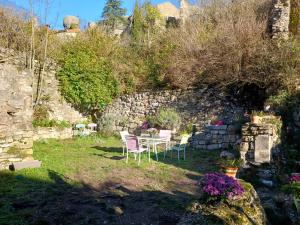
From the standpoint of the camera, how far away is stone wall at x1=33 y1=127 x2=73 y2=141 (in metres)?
12.5

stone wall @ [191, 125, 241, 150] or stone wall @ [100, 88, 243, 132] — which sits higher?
stone wall @ [100, 88, 243, 132]

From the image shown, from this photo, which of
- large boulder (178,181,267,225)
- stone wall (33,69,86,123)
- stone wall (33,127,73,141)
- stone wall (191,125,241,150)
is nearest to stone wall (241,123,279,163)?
stone wall (191,125,241,150)

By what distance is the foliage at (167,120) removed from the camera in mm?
12602

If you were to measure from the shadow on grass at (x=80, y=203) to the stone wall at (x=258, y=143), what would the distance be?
2294 millimetres

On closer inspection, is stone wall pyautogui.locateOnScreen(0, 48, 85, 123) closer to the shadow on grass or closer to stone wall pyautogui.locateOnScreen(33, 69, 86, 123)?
stone wall pyautogui.locateOnScreen(33, 69, 86, 123)

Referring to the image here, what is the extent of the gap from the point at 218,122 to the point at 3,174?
7.52m

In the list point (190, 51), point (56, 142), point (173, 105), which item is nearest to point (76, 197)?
point (56, 142)

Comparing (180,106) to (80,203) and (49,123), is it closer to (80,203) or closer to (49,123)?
(49,123)

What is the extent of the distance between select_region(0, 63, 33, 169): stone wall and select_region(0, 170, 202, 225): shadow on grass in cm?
95

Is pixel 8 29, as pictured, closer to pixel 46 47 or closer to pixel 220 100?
pixel 46 47

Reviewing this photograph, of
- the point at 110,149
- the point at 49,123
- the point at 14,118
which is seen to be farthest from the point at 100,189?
the point at 49,123

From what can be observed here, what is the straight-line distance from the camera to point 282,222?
3.95 m

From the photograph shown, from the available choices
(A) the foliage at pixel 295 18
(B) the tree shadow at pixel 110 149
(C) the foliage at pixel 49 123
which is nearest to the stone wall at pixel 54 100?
(C) the foliage at pixel 49 123

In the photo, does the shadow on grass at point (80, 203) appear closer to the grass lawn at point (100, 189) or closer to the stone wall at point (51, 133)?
the grass lawn at point (100, 189)
